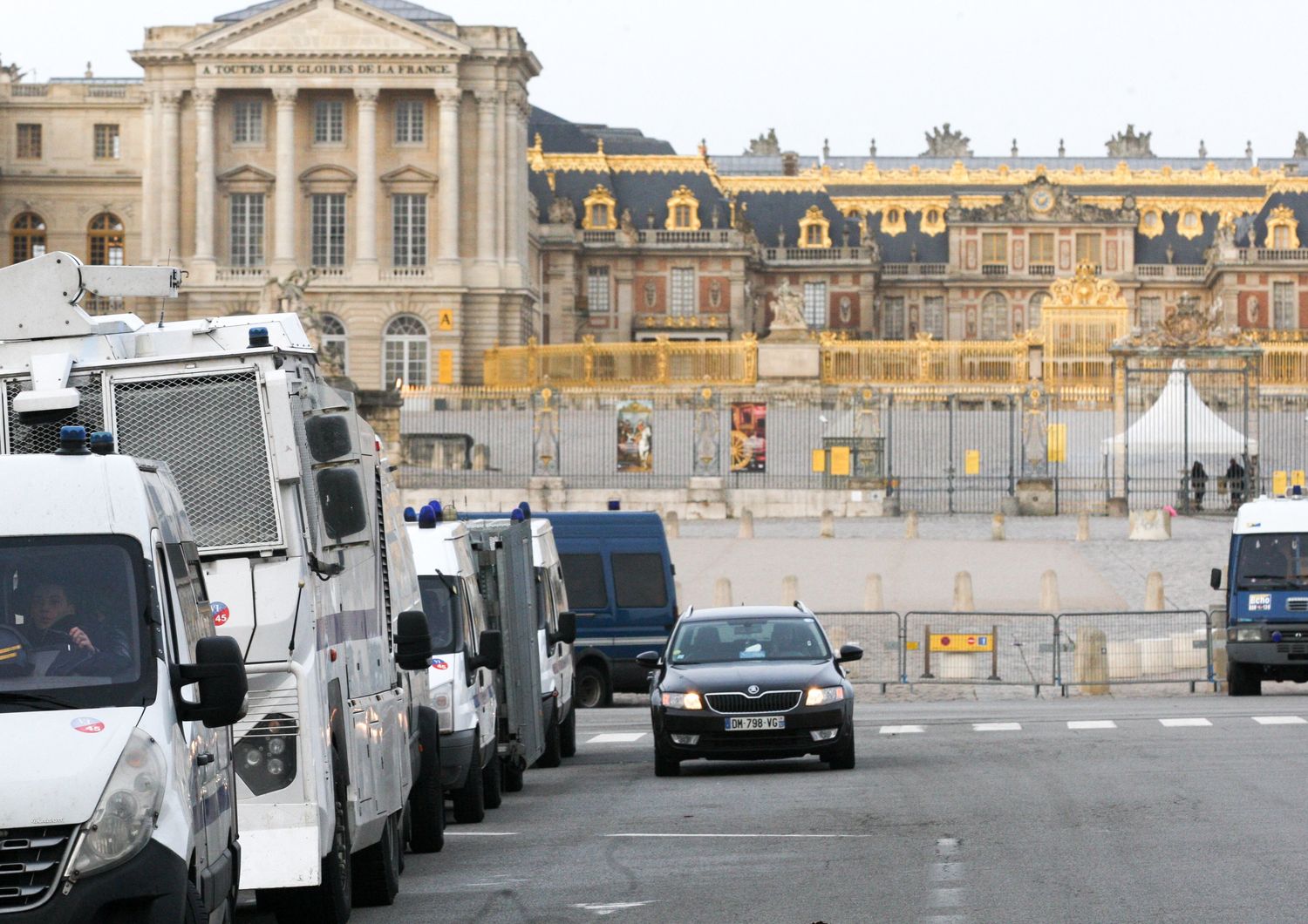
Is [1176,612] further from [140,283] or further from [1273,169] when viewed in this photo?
[1273,169]

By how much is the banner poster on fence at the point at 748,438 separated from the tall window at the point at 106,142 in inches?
1805

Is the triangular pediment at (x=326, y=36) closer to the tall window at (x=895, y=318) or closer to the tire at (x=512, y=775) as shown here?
the tall window at (x=895, y=318)

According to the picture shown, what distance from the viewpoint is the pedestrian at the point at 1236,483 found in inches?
2156

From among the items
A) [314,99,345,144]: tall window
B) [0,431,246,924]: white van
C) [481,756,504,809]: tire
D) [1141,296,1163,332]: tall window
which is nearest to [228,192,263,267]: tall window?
[314,99,345,144]: tall window

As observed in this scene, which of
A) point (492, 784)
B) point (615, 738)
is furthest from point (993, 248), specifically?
point (492, 784)

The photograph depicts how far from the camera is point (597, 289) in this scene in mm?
109188

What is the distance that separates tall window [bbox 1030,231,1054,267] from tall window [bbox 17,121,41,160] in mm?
46954

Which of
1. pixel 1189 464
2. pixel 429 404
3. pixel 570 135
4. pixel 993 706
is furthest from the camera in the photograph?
pixel 570 135

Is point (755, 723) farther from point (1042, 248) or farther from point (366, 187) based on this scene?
point (1042, 248)

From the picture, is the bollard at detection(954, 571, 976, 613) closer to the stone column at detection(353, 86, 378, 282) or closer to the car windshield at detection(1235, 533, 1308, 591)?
the car windshield at detection(1235, 533, 1308, 591)

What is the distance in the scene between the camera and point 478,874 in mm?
13508

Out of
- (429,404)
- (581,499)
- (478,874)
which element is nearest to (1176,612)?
(478,874)

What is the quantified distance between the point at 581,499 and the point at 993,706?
28563 millimetres

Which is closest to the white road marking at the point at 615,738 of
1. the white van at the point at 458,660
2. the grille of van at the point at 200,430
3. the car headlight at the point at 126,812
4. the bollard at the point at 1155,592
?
the white van at the point at 458,660
